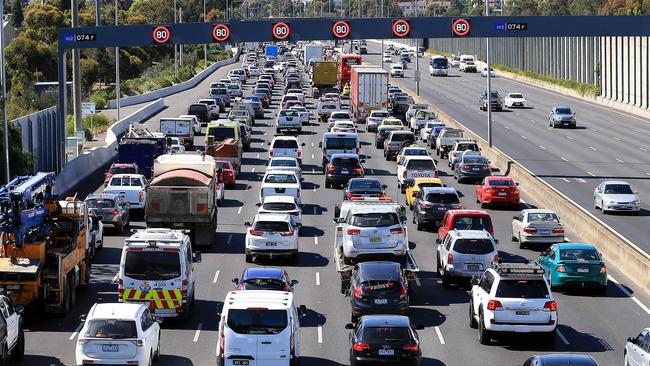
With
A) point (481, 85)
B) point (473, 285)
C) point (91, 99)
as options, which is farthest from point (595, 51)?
point (473, 285)

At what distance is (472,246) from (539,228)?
322 inches

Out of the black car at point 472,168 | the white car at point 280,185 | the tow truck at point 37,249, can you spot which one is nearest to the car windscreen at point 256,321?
the tow truck at point 37,249

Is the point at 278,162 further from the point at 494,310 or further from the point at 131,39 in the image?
the point at 494,310

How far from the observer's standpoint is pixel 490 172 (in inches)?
2467

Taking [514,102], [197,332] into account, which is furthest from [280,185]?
[514,102]

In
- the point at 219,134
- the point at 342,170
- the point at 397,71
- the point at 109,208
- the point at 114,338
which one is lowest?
the point at 114,338

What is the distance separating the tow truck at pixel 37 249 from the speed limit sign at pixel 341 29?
30.8 metres

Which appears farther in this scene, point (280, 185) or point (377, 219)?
point (280, 185)

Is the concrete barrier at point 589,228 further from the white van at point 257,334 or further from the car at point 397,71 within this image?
the car at point 397,71

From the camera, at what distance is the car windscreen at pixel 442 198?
48250 mm

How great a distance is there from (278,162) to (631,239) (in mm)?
18638

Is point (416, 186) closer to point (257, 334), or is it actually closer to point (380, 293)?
point (380, 293)

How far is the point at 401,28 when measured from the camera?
66250 mm

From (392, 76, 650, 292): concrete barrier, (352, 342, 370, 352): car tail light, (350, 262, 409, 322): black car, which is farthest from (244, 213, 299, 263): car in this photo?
(352, 342, 370, 352): car tail light
